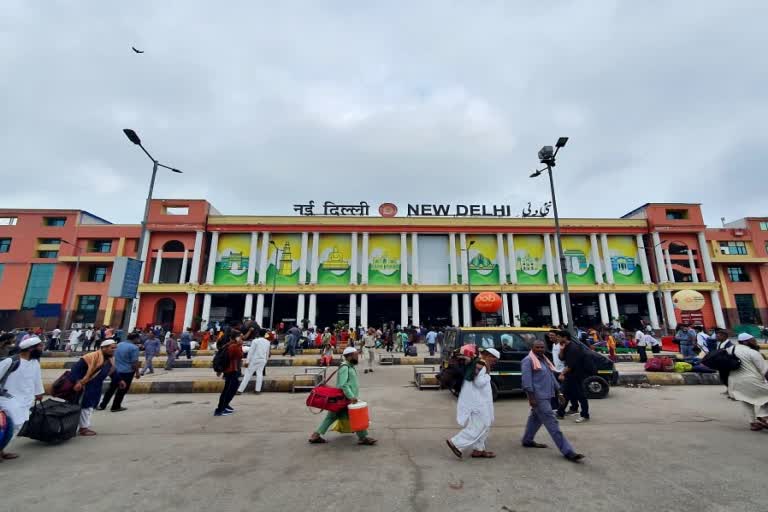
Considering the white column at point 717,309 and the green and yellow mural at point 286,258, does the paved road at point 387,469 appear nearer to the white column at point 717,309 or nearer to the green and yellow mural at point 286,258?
the green and yellow mural at point 286,258

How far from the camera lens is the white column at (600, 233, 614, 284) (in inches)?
1374

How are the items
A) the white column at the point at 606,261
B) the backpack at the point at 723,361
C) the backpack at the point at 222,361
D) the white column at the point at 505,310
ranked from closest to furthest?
the backpack at the point at 723,361
the backpack at the point at 222,361
the white column at the point at 505,310
the white column at the point at 606,261

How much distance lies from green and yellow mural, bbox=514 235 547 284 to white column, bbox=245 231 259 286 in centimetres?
2691

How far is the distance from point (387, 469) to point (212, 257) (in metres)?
35.0

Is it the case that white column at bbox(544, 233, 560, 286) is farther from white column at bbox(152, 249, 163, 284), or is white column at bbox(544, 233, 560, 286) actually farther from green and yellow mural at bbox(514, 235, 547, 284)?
white column at bbox(152, 249, 163, 284)

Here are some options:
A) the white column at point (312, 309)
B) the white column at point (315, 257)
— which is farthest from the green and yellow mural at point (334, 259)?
the white column at point (312, 309)

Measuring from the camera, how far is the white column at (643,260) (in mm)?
34781

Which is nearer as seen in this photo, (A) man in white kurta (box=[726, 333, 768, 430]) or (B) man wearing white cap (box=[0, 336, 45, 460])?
(B) man wearing white cap (box=[0, 336, 45, 460])

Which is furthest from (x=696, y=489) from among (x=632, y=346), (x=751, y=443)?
(x=632, y=346)

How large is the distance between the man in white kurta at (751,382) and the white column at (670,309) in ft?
113

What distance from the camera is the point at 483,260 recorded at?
35.9 meters

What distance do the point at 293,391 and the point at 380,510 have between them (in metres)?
7.18

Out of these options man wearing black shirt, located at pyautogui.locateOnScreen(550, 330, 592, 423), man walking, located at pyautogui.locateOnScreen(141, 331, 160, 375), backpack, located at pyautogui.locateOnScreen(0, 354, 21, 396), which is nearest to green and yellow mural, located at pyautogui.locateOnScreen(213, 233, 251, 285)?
man walking, located at pyautogui.locateOnScreen(141, 331, 160, 375)

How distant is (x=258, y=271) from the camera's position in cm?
3506
